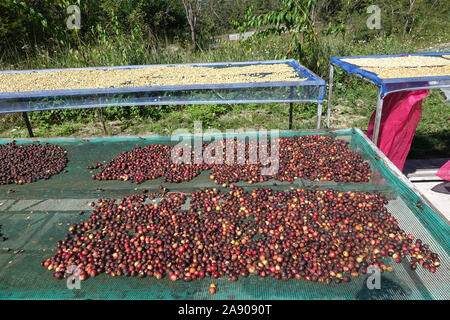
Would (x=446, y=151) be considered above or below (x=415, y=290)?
below

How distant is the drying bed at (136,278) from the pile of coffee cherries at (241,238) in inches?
2.8

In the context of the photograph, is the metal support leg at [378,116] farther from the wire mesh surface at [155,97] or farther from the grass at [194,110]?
the grass at [194,110]

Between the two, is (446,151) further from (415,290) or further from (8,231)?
(8,231)

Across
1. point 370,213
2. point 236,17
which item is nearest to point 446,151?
point 370,213

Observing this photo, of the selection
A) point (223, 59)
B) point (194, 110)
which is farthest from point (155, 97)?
point (223, 59)

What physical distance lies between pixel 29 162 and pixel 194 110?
3733 millimetres

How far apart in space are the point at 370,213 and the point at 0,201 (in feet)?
11.6

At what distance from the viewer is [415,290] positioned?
6.01 ft

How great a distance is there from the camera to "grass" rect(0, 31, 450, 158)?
19.6ft

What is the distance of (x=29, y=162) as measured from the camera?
137 inches

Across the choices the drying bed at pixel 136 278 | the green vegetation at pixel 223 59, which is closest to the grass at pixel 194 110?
the green vegetation at pixel 223 59
